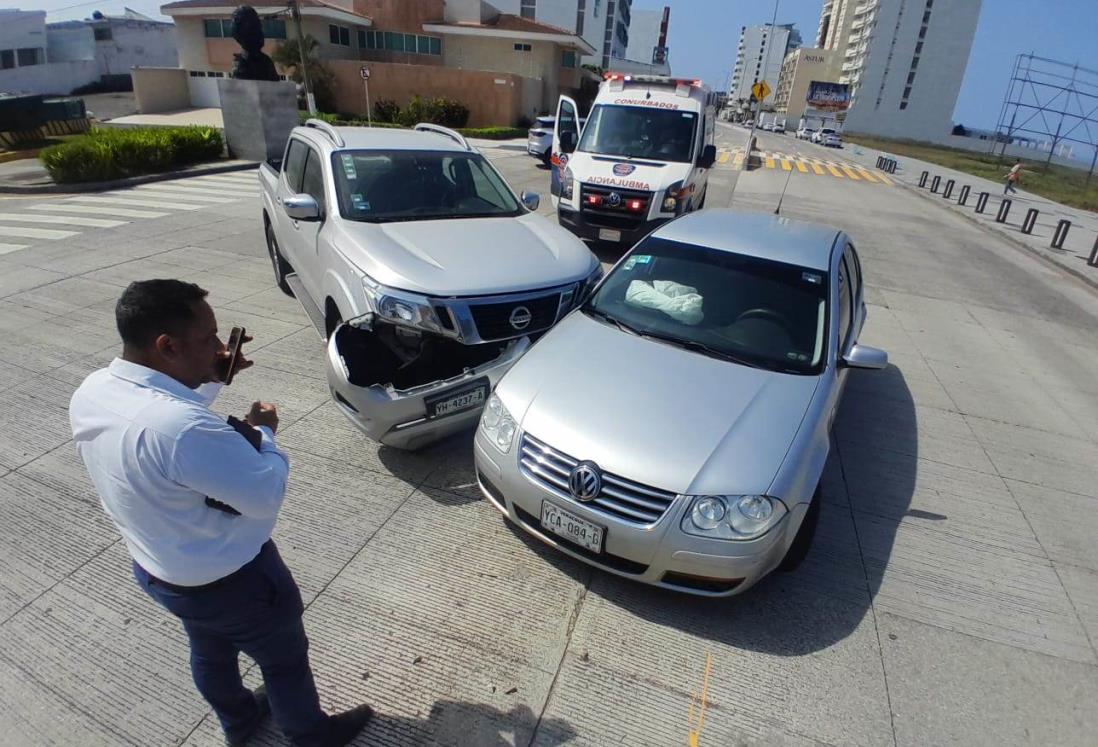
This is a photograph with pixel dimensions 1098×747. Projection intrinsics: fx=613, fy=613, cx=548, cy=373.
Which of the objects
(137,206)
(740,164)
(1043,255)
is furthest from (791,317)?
(740,164)

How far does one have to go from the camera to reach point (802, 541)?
3375 mm

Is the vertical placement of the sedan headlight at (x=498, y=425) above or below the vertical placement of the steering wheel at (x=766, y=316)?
below

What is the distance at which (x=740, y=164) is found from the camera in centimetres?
2698

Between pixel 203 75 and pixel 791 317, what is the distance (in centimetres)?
4362

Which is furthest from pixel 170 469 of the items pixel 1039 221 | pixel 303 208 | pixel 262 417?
pixel 1039 221

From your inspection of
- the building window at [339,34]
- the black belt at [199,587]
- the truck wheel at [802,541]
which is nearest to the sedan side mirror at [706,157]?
the truck wheel at [802,541]

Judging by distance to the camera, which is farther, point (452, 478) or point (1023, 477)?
point (1023, 477)

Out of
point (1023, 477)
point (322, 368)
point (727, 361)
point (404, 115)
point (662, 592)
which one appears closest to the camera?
point (662, 592)

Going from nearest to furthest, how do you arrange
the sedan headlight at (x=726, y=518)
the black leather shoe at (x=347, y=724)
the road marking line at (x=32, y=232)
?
the black leather shoe at (x=347, y=724) < the sedan headlight at (x=726, y=518) < the road marking line at (x=32, y=232)

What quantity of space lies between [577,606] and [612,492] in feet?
2.31

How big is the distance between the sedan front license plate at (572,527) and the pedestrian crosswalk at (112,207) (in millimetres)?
9305

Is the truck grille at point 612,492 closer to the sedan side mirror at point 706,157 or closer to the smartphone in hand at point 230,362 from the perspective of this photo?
the smartphone in hand at point 230,362

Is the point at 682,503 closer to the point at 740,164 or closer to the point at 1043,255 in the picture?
the point at 1043,255

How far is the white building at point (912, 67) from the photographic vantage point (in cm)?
10194
